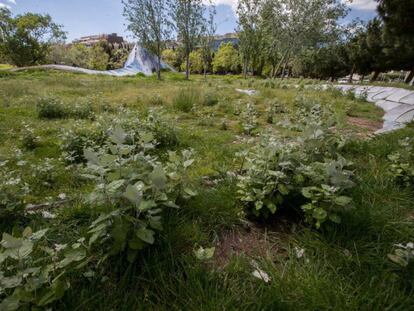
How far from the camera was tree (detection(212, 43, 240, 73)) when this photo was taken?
49.2 m

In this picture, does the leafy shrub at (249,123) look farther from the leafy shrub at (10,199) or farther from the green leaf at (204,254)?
the leafy shrub at (10,199)

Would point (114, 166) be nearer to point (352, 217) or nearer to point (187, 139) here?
point (352, 217)

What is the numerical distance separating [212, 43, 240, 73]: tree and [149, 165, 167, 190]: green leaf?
50.2 m

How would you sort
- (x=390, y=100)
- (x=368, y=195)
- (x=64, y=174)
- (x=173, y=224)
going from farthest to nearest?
1. (x=390, y=100)
2. (x=64, y=174)
3. (x=368, y=195)
4. (x=173, y=224)

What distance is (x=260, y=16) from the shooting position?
23.5 meters

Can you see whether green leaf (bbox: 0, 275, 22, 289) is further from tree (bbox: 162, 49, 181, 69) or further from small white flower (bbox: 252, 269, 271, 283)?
tree (bbox: 162, 49, 181, 69)

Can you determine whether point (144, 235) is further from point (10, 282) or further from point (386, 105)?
point (386, 105)

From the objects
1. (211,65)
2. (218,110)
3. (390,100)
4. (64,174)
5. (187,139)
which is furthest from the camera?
(211,65)

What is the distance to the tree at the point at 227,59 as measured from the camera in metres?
49.2

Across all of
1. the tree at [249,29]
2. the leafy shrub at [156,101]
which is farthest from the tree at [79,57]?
the leafy shrub at [156,101]

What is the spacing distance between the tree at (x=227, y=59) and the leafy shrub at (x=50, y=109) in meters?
46.8

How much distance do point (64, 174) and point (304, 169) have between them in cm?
231

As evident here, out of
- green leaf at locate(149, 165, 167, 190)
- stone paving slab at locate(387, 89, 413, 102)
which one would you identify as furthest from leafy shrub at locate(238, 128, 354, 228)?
stone paving slab at locate(387, 89, 413, 102)

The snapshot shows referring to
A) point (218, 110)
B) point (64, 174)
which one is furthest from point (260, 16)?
point (64, 174)
